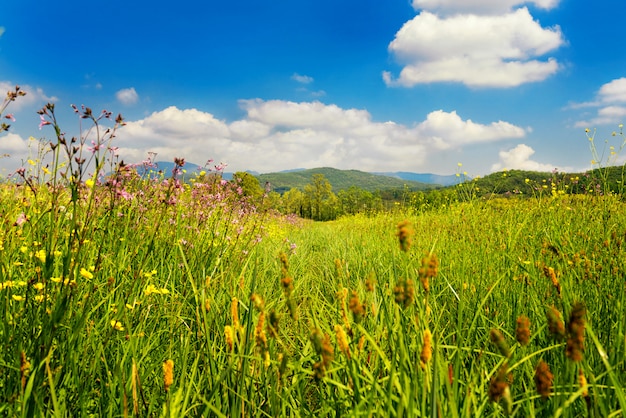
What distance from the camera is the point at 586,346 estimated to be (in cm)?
183

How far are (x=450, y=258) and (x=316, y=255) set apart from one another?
305 centimetres

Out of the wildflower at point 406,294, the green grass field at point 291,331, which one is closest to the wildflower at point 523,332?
the green grass field at point 291,331

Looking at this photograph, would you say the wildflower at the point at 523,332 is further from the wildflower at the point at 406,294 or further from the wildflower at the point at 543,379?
the wildflower at the point at 406,294

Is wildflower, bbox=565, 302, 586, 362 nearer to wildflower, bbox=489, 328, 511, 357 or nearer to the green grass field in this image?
the green grass field

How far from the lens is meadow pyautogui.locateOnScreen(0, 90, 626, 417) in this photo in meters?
1.02

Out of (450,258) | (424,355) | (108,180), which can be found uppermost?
(108,180)

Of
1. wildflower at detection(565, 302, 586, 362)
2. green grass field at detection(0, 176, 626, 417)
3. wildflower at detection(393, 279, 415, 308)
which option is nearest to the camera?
wildflower at detection(565, 302, 586, 362)

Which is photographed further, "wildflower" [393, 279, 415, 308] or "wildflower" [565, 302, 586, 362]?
"wildflower" [393, 279, 415, 308]

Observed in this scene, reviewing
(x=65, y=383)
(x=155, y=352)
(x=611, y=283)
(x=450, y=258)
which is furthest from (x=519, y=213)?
(x=65, y=383)

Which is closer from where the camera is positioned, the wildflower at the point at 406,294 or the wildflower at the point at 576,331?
the wildflower at the point at 576,331

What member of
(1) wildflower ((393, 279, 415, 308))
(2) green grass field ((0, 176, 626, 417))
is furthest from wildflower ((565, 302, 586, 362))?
(1) wildflower ((393, 279, 415, 308))

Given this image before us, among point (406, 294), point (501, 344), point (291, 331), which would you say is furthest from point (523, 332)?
point (291, 331)

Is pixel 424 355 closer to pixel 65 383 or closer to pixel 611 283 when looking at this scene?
pixel 65 383

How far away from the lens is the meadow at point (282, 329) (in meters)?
1.02
